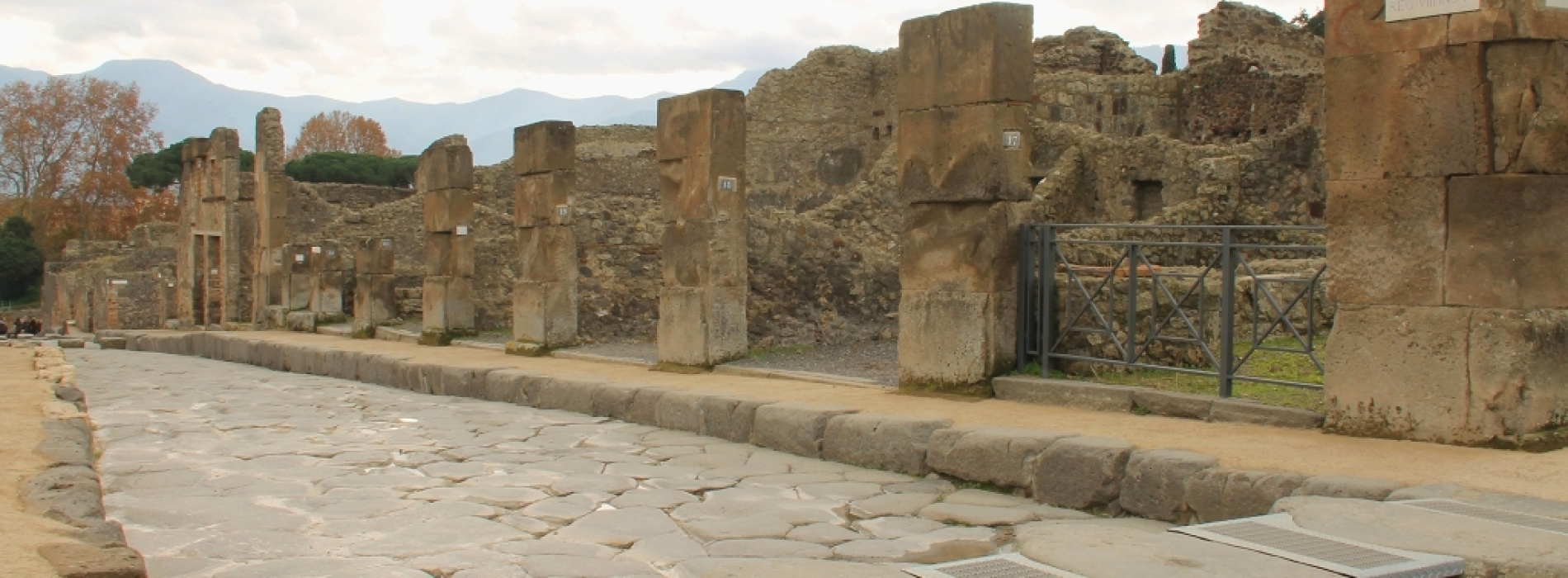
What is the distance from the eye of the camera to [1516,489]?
16.0 feet

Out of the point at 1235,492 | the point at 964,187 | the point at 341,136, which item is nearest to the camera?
the point at 1235,492

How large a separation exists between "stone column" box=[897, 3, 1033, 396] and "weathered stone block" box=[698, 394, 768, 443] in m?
1.23

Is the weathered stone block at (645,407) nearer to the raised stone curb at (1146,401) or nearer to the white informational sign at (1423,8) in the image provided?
the raised stone curb at (1146,401)

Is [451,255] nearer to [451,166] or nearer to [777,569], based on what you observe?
[451,166]

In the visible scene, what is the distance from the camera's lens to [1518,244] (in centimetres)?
580

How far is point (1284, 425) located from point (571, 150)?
8986 mm

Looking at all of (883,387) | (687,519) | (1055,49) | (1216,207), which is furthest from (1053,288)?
(1055,49)

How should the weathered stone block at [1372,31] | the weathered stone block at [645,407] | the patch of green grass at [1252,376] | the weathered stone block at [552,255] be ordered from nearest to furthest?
the weathered stone block at [1372,31] < the patch of green grass at [1252,376] < the weathered stone block at [645,407] < the weathered stone block at [552,255]

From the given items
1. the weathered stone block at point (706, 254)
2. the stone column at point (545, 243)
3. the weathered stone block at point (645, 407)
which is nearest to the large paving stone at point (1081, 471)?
the weathered stone block at point (645, 407)

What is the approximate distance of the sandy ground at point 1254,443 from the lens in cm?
516

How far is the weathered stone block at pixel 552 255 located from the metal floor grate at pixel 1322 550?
10.0 m

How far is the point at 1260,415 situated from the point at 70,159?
2271 inches

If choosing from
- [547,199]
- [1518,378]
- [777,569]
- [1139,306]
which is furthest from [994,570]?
[547,199]

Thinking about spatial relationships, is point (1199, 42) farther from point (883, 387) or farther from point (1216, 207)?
point (883, 387)
